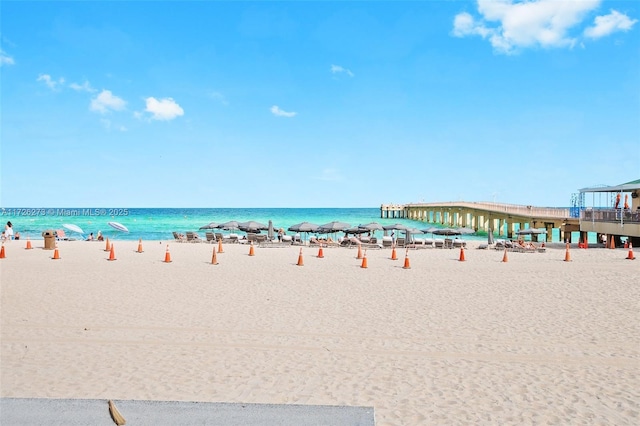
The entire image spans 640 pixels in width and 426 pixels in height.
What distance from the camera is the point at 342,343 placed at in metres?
7.67

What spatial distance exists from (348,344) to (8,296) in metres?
8.71

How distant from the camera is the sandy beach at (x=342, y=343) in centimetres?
543

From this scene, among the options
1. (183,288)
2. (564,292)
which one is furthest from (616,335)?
(183,288)

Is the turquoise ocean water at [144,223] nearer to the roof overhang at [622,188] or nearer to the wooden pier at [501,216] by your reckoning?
the wooden pier at [501,216]

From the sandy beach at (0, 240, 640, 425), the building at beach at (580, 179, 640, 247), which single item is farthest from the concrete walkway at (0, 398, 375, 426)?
the building at beach at (580, 179, 640, 247)

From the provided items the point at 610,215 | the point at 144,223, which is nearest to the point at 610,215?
the point at 610,215

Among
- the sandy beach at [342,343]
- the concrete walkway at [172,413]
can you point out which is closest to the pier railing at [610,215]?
the sandy beach at [342,343]

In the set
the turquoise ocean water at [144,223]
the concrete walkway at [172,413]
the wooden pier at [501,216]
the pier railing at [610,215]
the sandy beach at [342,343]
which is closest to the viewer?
the concrete walkway at [172,413]

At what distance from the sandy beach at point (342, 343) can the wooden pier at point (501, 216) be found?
2919cm

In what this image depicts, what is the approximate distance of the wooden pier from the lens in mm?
42347

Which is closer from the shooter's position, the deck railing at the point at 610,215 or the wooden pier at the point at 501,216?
the deck railing at the point at 610,215

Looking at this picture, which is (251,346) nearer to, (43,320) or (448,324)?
(448,324)

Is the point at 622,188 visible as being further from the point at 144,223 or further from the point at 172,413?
the point at 144,223

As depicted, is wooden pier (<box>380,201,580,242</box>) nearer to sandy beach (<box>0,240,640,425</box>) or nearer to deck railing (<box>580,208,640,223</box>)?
deck railing (<box>580,208,640,223</box>)
